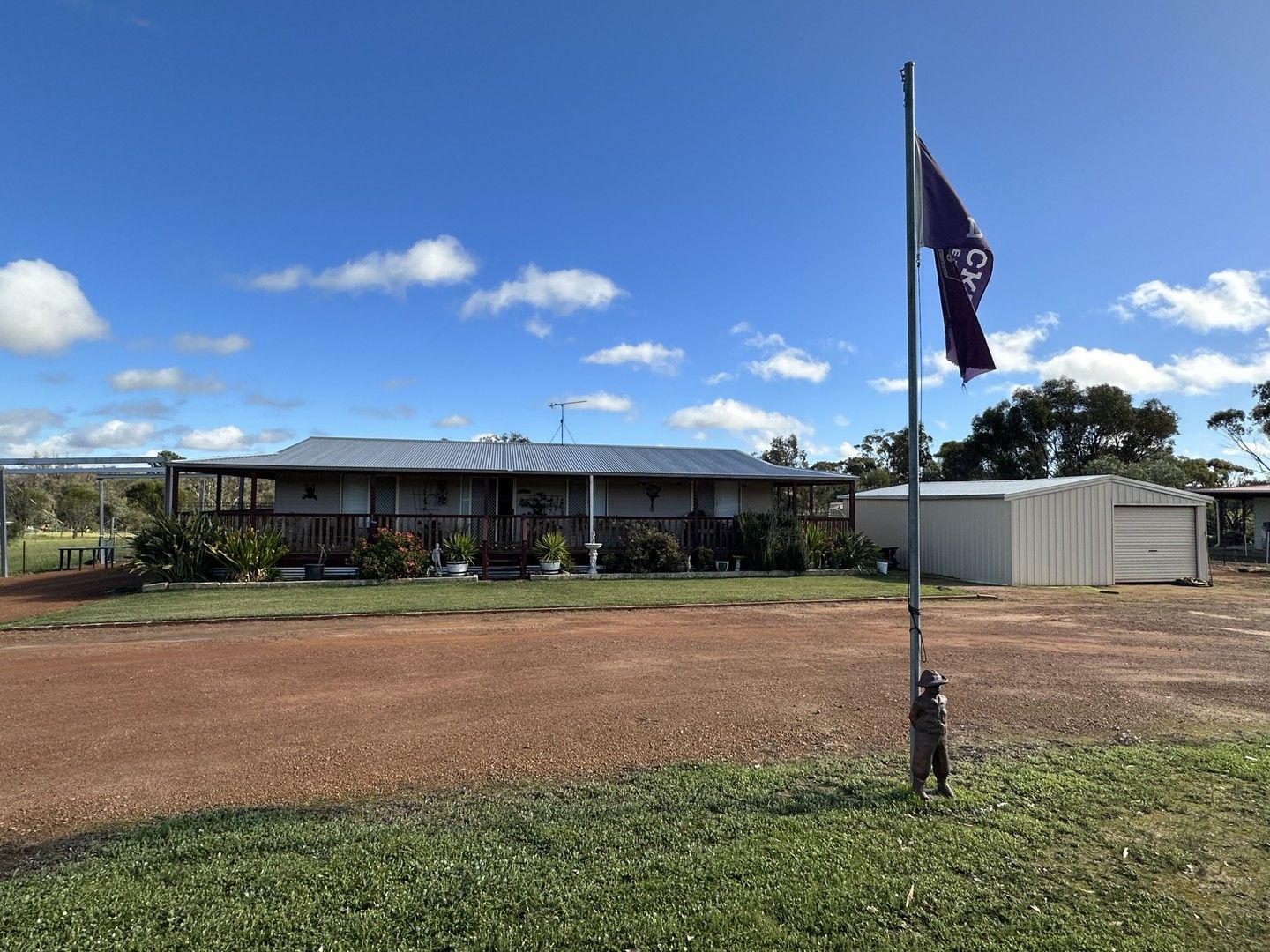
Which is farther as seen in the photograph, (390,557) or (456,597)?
(390,557)

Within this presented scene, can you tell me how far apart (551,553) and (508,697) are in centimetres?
1109

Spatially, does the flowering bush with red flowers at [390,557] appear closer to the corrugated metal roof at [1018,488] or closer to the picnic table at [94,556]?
the picnic table at [94,556]

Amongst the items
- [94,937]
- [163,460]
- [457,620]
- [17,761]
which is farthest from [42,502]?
[94,937]

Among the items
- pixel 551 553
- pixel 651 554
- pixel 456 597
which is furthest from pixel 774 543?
pixel 456 597

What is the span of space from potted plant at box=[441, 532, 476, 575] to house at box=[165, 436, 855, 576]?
41 cm

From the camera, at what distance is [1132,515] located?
745 inches

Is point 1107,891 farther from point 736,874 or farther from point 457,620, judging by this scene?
point 457,620

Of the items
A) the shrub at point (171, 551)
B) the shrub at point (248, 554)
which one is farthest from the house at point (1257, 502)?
the shrub at point (171, 551)

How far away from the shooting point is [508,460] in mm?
20031

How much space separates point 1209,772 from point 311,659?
328 inches

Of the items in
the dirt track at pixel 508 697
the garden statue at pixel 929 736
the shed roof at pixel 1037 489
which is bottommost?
the dirt track at pixel 508 697

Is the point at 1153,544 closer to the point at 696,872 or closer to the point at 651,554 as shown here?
the point at 651,554

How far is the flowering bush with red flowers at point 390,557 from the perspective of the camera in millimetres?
15945

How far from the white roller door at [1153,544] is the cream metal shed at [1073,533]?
2 centimetres
